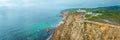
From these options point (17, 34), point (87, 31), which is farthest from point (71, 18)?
point (17, 34)

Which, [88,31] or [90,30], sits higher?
[90,30]

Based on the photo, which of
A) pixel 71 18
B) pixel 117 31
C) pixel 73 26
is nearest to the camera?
pixel 117 31

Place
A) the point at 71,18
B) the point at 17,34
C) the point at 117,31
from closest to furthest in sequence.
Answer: the point at 117,31
the point at 71,18
the point at 17,34

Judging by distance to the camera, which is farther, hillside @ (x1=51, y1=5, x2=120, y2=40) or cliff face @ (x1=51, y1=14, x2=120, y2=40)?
hillside @ (x1=51, y1=5, x2=120, y2=40)

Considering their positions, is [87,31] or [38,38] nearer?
[87,31]

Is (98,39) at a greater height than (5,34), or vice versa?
(98,39)

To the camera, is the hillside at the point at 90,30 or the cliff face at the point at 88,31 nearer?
the cliff face at the point at 88,31

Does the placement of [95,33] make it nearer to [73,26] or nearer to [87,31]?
[87,31]
